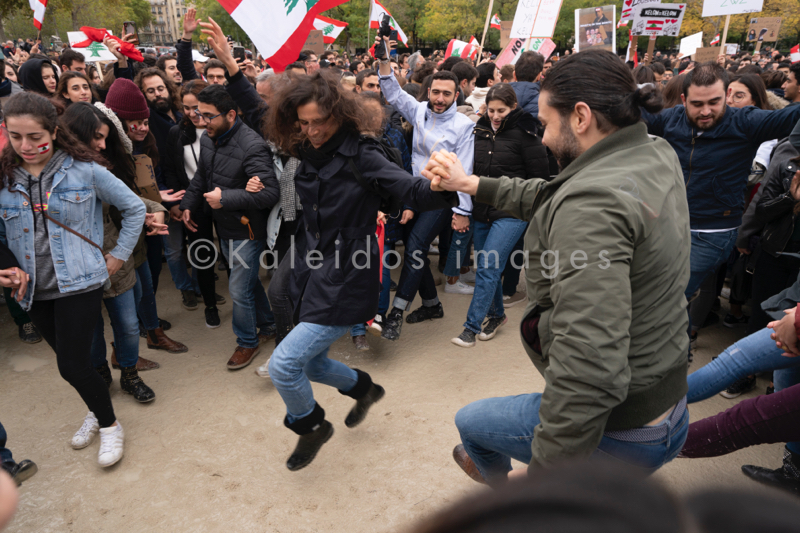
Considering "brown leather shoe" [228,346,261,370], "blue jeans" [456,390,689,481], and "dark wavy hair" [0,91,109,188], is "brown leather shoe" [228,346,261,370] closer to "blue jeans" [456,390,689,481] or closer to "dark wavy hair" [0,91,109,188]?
"dark wavy hair" [0,91,109,188]

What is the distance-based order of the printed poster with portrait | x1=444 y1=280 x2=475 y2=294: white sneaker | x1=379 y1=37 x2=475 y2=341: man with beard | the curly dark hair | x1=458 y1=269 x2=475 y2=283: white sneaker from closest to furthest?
1. x1=379 y1=37 x2=475 y2=341: man with beard
2. the curly dark hair
3. x1=444 y1=280 x2=475 y2=294: white sneaker
4. x1=458 y1=269 x2=475 y2=283: white sneaker
5. the printed poster with portrait

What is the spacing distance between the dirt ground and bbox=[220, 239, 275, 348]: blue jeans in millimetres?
253

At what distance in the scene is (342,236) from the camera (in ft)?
9.34

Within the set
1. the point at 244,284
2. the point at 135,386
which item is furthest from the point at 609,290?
the point at 135,386

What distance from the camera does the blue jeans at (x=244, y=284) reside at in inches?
158

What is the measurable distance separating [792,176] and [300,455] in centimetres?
362

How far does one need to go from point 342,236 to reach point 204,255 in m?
2.51

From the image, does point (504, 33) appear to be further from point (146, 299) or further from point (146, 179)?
point (146, 299)

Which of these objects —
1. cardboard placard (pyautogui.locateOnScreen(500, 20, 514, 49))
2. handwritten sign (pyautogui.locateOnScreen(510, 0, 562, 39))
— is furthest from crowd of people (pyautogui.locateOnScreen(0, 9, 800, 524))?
cardboard placard (pyautogui.locateOnScreen(500, 20, 514, 49))

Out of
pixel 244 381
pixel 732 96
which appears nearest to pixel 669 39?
pixel 732 96

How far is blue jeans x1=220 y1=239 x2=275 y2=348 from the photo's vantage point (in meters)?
4.02

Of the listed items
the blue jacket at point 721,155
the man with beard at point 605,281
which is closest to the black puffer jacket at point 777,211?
the blue jacket at point 721,155

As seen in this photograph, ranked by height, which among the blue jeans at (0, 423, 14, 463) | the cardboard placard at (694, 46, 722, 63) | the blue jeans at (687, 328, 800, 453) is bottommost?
the blue jeans at (0, 423, 14, 463)

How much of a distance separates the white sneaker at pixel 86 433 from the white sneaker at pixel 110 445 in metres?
0.16
